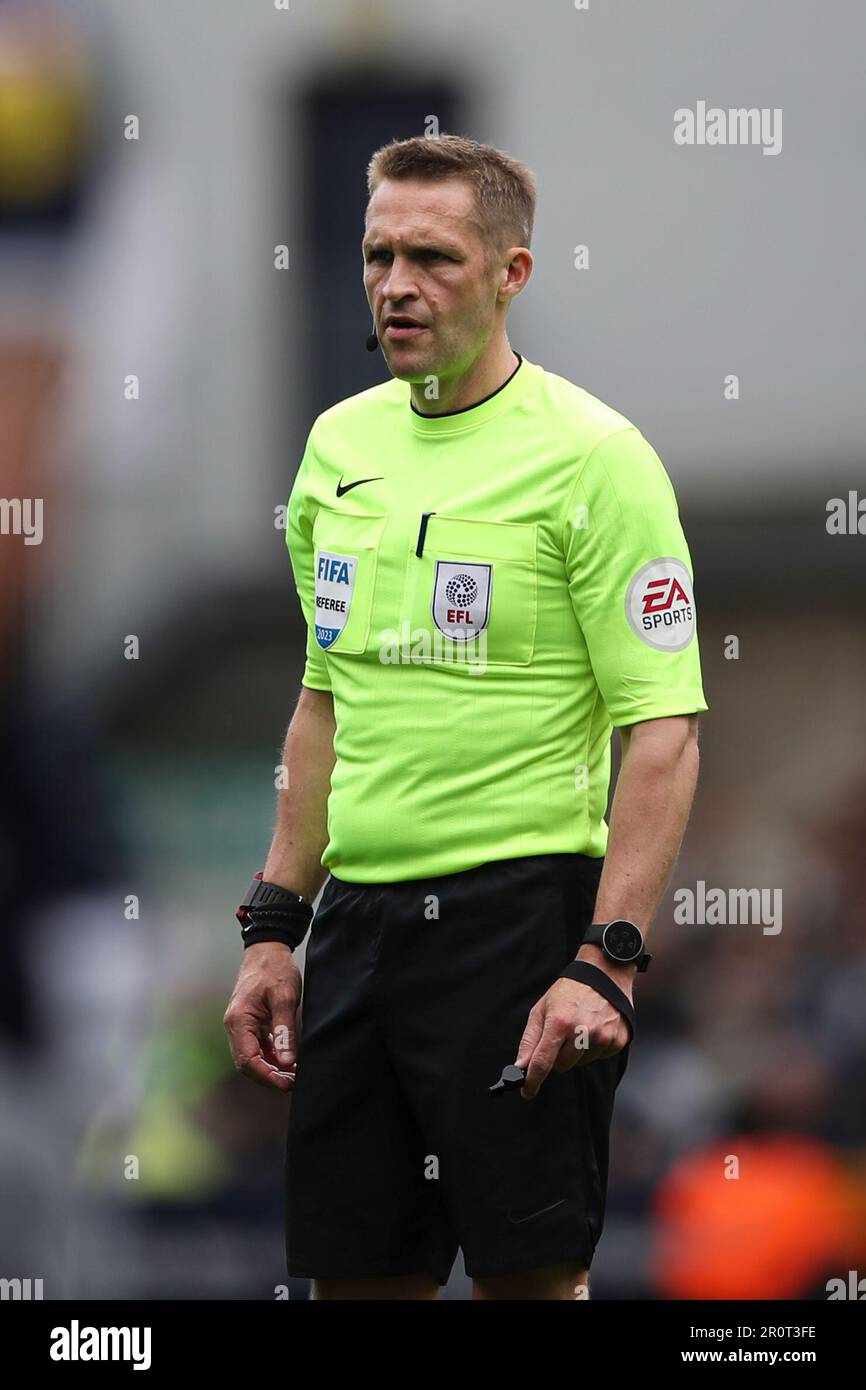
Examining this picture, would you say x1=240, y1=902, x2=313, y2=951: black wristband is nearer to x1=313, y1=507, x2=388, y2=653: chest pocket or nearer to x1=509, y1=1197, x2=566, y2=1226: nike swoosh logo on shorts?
x1=313, y1=507, x2=388, y2=653: chest pocket

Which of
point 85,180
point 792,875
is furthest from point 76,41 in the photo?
point 792,875

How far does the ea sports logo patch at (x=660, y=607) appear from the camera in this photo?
2645 mm

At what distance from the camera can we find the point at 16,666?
334 inches

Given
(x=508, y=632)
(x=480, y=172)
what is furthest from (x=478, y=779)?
(x=480, y=172)

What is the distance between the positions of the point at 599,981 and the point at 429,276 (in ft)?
2.97

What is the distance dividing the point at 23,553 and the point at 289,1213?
6169mm

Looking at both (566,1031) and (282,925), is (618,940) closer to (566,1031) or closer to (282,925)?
(566,1031)

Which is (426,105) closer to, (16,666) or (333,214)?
(333,214)

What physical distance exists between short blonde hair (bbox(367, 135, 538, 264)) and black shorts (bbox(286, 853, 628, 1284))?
2.65 feet

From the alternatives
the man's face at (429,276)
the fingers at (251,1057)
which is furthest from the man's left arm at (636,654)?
the fingers at (251,1057)


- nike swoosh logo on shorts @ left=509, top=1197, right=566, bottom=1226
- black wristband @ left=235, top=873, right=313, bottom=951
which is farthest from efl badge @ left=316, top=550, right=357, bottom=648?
nike swoosh logo on shorts @ left=509, top=1197, right=566, bottom=1226

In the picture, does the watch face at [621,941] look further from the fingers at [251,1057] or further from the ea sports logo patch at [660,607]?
the fingers at [251,1057]
